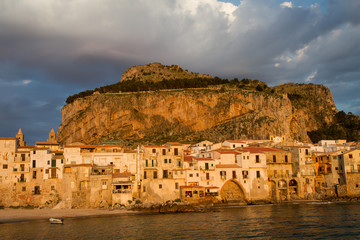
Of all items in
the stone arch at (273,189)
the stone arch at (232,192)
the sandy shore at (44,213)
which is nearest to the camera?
the sandy shore at (44,213)

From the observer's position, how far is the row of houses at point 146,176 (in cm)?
5953

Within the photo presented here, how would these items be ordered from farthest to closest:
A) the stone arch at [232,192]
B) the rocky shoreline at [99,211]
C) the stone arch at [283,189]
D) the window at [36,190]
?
the stone arch at [283,189] → the stone arch at [232,192] → the window at [36,190] → the rocky shoreline at [99,211]

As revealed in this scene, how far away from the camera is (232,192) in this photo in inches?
2625

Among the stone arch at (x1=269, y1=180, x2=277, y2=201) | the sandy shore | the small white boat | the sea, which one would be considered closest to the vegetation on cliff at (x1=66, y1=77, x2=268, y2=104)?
the stone arch at (x1=269, y1=180, x2=277, y2=201)

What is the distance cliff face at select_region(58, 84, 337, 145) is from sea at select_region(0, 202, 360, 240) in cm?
Answer: 7773

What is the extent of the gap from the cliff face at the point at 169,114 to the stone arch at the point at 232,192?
63.6m

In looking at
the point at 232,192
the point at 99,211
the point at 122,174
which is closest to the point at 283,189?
the point at 232,192

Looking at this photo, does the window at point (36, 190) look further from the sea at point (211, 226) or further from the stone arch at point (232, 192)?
the stone arch at point (232, 192)

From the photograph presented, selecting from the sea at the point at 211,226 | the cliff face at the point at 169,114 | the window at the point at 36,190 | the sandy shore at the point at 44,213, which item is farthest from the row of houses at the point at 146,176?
the cliff face at the point at 169,114

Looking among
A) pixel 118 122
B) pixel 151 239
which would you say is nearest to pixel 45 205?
pixel 151 239

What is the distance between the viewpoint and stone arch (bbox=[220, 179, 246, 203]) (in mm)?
65688

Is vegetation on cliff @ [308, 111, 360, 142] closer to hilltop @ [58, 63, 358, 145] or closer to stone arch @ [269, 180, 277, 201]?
hilltop @ [58, 63, 358, 145]

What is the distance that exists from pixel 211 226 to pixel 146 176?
22.5 m

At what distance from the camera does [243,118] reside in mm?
132000
